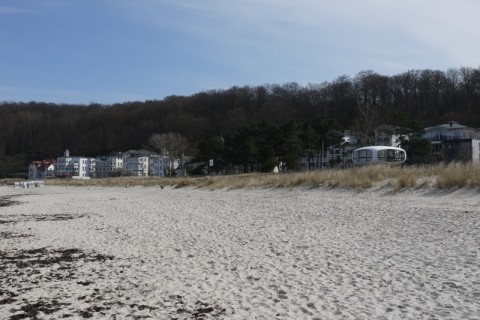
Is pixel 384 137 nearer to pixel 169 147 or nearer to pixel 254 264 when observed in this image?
pixel 169 147

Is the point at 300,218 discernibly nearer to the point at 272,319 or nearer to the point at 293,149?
the point at 272,319

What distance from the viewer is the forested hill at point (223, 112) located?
99.3m

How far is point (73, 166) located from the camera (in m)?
141

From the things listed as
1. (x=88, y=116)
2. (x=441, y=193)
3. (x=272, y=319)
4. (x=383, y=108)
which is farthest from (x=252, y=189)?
(x=88, y=116)

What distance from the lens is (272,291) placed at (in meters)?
5.92

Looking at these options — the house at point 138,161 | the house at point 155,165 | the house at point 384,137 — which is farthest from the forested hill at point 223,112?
the house at point 155,165

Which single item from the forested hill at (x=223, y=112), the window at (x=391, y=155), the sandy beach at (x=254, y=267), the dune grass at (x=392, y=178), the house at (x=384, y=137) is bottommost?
the sandy beach at (x=254, y=267)

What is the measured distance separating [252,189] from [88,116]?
465 ft

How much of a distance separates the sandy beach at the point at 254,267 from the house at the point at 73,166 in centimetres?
13379

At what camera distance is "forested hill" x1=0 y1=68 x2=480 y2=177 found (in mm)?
99312

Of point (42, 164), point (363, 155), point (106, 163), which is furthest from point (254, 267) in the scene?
point (42, 164)

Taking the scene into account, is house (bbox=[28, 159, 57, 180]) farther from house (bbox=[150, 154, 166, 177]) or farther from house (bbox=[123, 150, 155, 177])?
house (bbox=[150, 154, 166, 177])

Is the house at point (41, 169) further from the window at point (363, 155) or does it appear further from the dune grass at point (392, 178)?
the dune grass at point (392, 178)

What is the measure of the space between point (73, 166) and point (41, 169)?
960 centimetres
